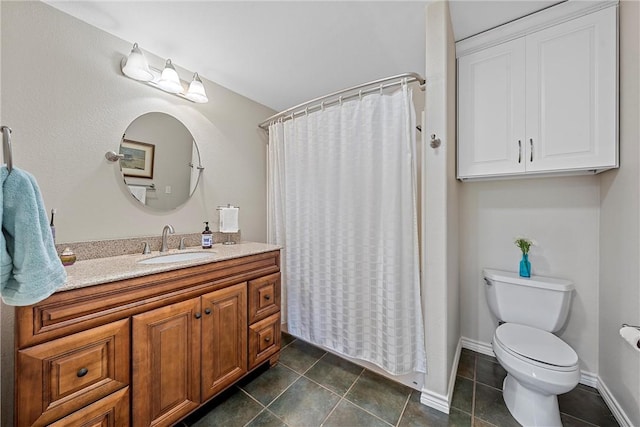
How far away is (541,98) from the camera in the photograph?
4.62 ft

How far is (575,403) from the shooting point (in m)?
1.39

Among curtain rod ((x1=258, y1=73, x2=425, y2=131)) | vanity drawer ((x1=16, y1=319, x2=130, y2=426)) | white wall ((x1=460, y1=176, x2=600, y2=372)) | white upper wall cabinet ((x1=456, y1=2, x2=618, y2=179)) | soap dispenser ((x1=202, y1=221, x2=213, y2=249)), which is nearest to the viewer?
vanity drawer ((x1=16, y1=319, x2=130, y2=426))

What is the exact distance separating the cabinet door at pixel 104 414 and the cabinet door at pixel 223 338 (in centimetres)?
35

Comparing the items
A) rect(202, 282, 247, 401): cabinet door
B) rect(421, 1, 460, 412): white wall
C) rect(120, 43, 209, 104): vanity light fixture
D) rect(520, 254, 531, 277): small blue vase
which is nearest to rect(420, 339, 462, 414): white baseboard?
rect(421, 1, 460, 412): white wall

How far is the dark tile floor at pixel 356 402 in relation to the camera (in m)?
1.29

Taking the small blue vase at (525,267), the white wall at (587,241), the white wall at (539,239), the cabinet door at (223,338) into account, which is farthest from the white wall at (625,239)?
the cabinet door at (223,338)

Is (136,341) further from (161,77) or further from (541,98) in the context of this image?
(541,98)

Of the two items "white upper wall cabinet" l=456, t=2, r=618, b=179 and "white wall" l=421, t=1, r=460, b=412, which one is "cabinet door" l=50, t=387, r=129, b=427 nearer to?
"white wall" l=421, t=1, r=460, b=412

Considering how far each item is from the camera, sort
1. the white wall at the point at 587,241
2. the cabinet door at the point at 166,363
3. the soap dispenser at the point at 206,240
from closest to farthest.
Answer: the cabinet door at the point at 166,363
the white wall at the point at 587,241
the soap dispenser at the point at 206,240

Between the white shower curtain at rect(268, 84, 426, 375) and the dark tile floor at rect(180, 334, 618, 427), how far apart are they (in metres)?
0.16

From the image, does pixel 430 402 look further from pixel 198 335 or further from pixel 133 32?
pixel 133 32

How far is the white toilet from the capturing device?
116cm

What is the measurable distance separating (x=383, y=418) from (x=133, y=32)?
2.76 metres

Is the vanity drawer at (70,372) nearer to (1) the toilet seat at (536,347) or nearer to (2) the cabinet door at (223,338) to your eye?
(2) the cabinet door at (223,338)
